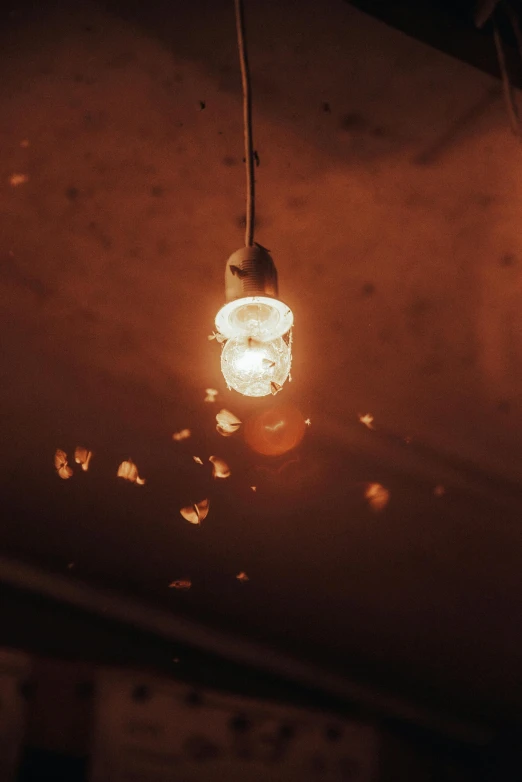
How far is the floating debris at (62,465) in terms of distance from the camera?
87.4 inches

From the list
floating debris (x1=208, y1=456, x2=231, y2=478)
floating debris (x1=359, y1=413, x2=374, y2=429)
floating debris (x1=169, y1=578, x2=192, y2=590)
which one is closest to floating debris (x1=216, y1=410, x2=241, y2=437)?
floating debris (x1=208, y1=456, x2=231, y2=478)

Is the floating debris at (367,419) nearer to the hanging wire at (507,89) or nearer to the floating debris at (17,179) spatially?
the hanging wire at (507,89)

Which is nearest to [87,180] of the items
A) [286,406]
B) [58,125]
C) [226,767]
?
[58,125]

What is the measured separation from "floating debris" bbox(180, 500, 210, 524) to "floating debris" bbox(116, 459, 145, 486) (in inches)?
8.2

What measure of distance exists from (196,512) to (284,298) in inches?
41.3

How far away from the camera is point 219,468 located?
218 cm

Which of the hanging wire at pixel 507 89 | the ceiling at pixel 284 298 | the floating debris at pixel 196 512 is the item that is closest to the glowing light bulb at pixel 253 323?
the ceiling at pixel 284 298

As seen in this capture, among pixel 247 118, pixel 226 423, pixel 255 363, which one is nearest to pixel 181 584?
pixel 226 423

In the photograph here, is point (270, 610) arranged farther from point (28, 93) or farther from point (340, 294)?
point (28, 93)

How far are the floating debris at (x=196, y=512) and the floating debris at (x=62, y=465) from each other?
430 mm

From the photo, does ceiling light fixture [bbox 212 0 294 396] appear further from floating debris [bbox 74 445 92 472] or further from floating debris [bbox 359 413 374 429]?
floating debris [bbox 74 445 92 472]

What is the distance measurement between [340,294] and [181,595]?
176 cm

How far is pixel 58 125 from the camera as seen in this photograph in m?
1.36

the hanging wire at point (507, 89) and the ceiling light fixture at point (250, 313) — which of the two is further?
the hanging wire at point (507, 89)
